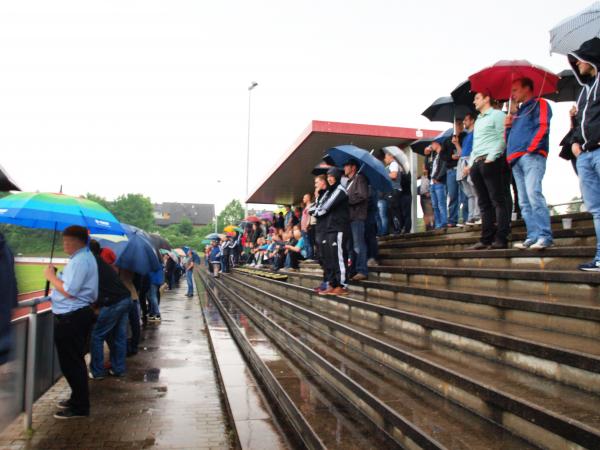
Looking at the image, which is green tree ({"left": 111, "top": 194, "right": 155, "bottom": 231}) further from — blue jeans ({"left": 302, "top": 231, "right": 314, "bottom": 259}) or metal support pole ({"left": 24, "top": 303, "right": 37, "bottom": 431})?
metal support pole ({"left": 24, "top": 303, "right": 37, "bottom": 431})

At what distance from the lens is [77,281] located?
15.7ft

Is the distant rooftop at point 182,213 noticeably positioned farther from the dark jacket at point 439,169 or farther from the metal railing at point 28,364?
the metal railing at point 28,364

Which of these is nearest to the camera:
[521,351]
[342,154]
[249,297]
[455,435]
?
[455,435]

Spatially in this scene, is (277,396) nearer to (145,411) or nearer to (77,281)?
(145,411)

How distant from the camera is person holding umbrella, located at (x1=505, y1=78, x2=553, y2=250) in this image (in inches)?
195

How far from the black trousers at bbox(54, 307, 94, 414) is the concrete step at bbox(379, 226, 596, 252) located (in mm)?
4892

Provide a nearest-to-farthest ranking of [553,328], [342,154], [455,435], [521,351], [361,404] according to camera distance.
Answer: [455,435] → [521,351] → [553,328] → [361,404] → [342,154]

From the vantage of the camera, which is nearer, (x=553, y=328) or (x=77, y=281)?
(x=553, y=328)

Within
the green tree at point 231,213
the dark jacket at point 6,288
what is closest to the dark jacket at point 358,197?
the dark jacket at point 6,288

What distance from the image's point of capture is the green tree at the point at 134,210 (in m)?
117

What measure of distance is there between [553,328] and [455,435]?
125 cm

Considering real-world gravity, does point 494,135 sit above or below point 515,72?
below

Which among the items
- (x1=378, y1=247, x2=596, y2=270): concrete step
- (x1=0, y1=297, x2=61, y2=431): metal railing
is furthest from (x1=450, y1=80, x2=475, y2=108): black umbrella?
(x1=0, y1=297, x2=61, y2=431): metal railing

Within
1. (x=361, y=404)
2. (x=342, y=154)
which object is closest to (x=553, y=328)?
(x=361, y=404)
